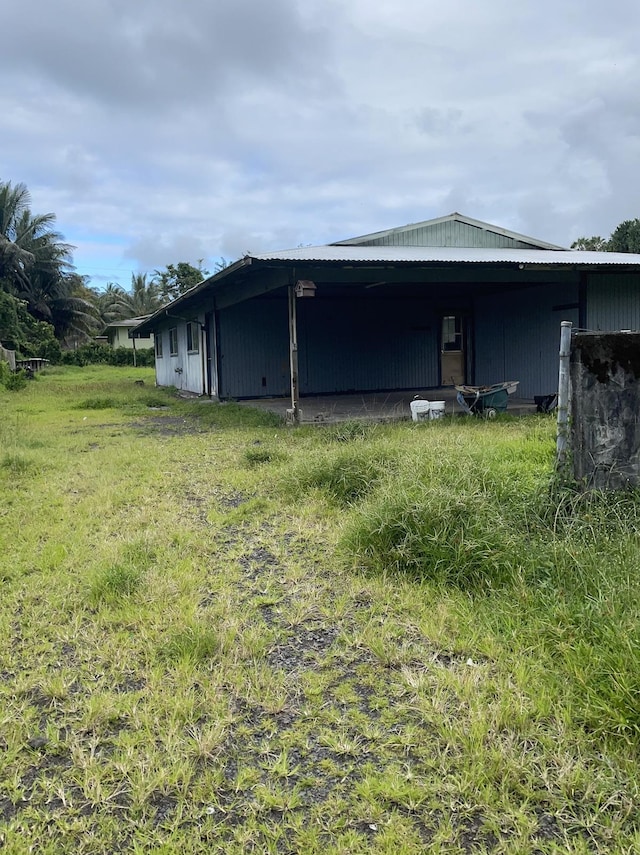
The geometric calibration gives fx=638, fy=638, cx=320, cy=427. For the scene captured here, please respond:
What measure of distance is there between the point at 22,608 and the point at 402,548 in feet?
6.45

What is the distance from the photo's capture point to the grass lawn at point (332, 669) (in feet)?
5.89

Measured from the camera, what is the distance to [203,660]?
8.68 feet

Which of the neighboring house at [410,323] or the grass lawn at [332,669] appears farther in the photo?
the neighboring house at [410,323]

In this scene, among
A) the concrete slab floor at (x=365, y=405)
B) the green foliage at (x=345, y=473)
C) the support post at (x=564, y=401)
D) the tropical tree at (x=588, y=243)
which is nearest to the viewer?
the support post at (x=564, y=401)

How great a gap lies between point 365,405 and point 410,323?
378 cm

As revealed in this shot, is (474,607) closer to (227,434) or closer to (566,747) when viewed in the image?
(566,747)

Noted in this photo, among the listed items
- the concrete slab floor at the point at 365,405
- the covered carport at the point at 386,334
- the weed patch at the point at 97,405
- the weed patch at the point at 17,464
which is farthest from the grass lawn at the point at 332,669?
the weed patch at the point at 97,405

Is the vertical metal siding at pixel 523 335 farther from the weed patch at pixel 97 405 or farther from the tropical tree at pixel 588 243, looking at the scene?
the tropical tree at pixel 588 243

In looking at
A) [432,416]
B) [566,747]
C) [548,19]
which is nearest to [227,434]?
[432,416]

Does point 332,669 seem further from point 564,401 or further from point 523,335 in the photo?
point 523,335

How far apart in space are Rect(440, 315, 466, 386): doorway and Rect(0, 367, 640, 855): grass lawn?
33.3ft

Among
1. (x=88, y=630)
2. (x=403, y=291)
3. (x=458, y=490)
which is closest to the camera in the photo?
(x=88, y=630)

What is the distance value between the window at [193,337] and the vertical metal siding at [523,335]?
6686 millimetres

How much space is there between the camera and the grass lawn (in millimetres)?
1794
